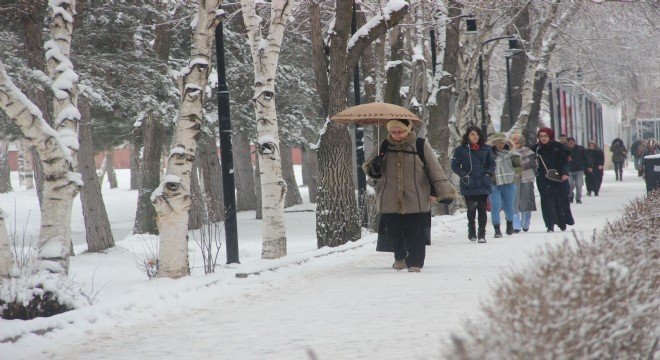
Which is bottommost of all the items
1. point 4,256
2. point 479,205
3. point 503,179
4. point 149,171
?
point 479,205

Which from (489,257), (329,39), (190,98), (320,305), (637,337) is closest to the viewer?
(637,337)

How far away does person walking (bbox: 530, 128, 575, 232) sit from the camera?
20516mm

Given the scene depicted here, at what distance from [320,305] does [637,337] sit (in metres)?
5.63

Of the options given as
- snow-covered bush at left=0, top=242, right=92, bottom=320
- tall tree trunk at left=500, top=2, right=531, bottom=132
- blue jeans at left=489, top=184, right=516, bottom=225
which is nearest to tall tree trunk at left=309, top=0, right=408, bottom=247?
blue jeans at left=489, top=184, right=516, bottom=225

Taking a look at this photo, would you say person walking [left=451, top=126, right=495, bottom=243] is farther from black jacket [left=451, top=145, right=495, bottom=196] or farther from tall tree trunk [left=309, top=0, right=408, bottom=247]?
tall tree trunk [left=309, top=0, right=408, bottom=247]

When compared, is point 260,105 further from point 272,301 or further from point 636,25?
point 636,25

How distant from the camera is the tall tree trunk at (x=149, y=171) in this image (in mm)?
28047

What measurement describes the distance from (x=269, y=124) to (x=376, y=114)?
202 centimetres

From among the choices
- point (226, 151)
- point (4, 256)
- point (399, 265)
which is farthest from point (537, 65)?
point (4, 256)

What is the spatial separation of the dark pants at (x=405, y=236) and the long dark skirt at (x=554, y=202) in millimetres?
6976

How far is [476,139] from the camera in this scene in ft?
61.7

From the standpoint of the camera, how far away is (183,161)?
13391 millimetres

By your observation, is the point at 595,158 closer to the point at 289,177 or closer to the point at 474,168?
the point at 289,177

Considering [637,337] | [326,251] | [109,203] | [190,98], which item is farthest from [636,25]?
[637,337]
